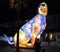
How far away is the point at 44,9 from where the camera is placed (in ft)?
113

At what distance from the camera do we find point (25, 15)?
119 ft

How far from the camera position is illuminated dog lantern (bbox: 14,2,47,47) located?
34.0 metres

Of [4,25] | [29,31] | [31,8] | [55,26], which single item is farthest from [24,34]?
[55,26]

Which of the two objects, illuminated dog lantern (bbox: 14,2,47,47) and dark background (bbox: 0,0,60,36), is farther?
dark background (bbox: 0,0,60,36)

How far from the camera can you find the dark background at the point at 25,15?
119 ft

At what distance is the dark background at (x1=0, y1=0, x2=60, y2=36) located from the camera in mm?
36125

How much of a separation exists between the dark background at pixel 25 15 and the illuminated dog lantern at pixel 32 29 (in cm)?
76

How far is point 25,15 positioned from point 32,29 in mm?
2713

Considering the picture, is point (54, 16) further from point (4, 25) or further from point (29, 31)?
point (29, 31)

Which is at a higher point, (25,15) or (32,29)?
(25,15)

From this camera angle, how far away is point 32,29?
34.4 m

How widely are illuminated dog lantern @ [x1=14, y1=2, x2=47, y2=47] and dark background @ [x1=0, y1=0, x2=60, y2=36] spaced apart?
0.76 metres

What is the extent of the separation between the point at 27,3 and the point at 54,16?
8.82 m

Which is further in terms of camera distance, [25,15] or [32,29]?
[25,15]
